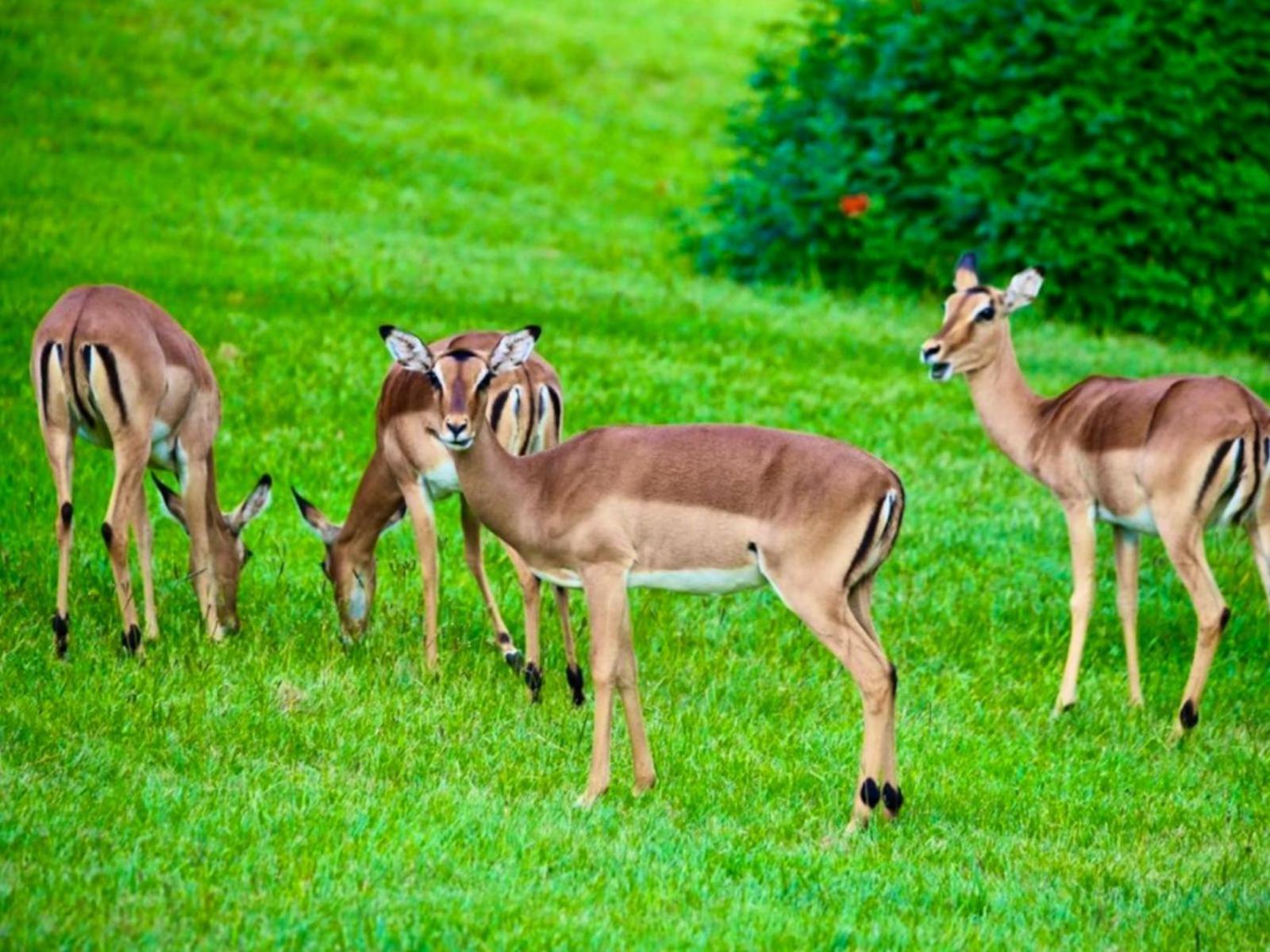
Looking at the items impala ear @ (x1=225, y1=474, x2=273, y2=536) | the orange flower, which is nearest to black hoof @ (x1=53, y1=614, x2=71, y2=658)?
impala ear @ (x1=225, y1=474, x2=273, y2=536)

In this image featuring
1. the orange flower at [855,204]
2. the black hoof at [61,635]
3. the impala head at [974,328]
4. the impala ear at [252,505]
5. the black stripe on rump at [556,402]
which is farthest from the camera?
the orange flower at [855,204]

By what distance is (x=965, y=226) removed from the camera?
1933cm

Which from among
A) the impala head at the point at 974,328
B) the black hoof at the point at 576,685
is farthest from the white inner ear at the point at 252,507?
the impala head at the point at 974,328

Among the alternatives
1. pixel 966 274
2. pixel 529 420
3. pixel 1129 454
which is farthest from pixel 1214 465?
pixel 529 420

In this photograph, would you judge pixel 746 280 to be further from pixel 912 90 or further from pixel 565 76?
pixel 565 76

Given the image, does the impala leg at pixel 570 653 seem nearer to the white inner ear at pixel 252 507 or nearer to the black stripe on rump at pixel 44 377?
the white inner ear at pixel 252 507

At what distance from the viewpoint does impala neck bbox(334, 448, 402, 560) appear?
9492 mm

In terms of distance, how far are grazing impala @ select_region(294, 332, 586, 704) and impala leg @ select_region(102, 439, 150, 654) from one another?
119 centimetres

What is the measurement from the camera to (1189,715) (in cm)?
868

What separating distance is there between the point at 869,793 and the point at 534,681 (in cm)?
209

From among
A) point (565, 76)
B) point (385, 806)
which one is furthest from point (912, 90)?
point (385, 806)

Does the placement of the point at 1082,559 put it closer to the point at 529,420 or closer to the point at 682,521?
the point at 529,420

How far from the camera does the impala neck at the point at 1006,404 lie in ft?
32.6

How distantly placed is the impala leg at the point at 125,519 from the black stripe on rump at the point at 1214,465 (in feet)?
15.8
